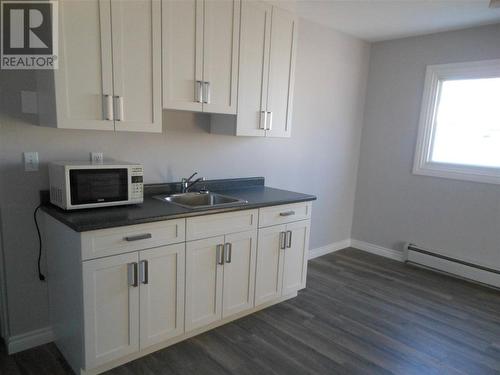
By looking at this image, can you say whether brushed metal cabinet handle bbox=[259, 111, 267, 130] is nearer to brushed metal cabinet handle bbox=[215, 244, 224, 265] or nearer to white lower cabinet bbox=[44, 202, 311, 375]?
white lower cabinet bbox=[44, 202, 311, 375]

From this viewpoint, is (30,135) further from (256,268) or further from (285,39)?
(285,39)

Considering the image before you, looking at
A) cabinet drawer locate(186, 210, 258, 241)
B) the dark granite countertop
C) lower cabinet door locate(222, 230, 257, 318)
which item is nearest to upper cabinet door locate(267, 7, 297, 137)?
the dark granite countertop

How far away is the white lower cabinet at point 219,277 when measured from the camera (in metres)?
2.30

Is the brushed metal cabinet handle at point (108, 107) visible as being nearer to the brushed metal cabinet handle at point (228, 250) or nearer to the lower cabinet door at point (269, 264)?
the brushed metal cabinet handle at point (228, 250)

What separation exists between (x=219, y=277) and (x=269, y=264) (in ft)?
1.61

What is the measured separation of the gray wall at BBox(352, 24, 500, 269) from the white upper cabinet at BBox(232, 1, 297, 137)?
67.5 inches

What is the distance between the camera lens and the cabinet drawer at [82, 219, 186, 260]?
5.98ft

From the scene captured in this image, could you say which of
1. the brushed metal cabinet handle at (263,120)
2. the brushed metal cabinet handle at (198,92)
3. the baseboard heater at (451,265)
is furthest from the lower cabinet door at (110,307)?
the baseboard heater at (451,265)

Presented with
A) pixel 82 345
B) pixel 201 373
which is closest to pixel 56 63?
pixel 82 345

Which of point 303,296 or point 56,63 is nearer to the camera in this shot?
point 56,63

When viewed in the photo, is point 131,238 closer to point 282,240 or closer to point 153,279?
point 153,279

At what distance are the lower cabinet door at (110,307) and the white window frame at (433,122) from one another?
10.8 feet

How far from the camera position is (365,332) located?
8.61 feet

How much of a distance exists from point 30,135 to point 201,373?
1758 millimetres
